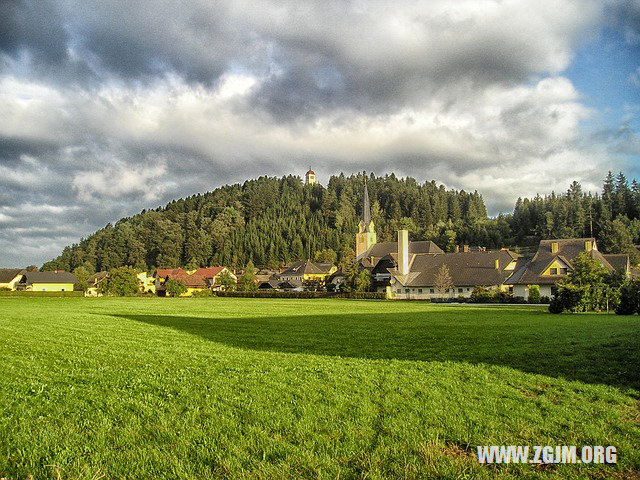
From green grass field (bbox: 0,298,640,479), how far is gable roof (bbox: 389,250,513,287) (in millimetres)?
66555

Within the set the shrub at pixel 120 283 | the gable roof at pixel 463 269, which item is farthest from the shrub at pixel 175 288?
the gable roof at pixel 463 269

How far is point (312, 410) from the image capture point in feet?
24.9

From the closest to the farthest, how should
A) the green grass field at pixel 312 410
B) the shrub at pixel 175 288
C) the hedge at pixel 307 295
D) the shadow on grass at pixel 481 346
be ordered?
the green grass field at pixel 312 410
the shadow on grass at pixel 481 346
the hedge at pixel 307 295
the shrub at pixel 175 288

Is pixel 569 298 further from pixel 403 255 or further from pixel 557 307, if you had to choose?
pixel 403 255

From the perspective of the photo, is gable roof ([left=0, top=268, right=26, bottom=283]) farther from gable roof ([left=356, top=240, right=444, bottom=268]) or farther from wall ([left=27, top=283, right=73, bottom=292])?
gable roof ([left=356, top=240, right=444, bottom=268])

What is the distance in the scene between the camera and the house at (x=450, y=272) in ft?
259

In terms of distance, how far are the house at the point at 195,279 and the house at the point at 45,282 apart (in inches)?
916

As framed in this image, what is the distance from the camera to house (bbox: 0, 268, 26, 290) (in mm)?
121438

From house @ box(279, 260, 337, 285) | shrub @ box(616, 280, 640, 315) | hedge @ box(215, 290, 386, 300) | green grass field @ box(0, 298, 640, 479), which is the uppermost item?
house @ box(279, 260, 337, 285)

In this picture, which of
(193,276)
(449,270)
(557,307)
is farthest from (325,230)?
(557,307)

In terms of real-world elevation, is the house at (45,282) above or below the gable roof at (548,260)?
below

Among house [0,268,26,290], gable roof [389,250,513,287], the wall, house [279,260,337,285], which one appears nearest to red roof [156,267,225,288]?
house [279,260,337,285]

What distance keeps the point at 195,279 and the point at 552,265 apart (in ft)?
278

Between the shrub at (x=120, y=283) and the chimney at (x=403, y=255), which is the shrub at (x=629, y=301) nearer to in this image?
the chimney at (x=403, y=255)
